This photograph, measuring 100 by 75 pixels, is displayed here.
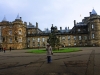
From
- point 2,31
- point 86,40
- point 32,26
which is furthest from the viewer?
point 32,26

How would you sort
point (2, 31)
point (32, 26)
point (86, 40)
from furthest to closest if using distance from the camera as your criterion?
point (32, 26), point (86, 40), point (2, 31)

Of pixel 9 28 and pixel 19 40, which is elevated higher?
pixel 9 28

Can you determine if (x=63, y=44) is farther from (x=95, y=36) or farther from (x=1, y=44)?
(x=1, y=44)

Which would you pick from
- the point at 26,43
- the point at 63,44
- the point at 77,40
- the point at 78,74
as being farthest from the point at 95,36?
the point at 78,74

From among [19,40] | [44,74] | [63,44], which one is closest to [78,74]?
[44,74]

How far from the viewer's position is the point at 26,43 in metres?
72.8

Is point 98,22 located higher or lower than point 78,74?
higher

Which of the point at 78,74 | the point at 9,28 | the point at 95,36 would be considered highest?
the point at 9,28

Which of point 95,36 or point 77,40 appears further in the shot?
point 77,40

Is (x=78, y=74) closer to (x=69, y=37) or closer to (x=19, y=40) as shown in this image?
(x=19, y=40)

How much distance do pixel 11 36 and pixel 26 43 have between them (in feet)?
37.1

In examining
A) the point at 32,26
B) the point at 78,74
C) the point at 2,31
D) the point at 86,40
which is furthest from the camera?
the point at 32,26

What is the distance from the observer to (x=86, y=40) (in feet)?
233

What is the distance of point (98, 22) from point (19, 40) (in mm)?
36021
